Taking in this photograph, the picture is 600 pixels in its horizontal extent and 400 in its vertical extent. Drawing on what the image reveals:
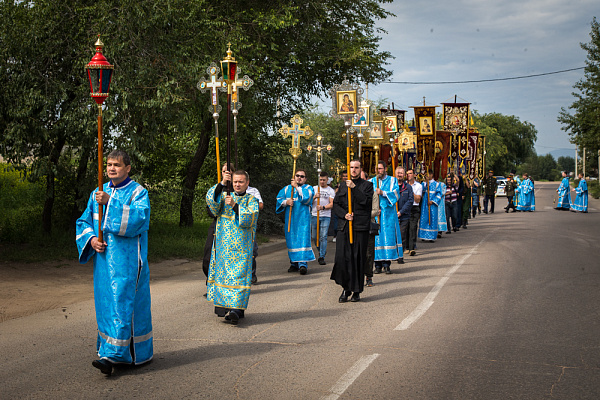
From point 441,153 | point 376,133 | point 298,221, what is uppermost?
point 376,133

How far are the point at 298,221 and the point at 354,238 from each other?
3789 millimetres

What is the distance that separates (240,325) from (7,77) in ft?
25.3

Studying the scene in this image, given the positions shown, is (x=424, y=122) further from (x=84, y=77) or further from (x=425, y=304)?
(x=425, y=304)

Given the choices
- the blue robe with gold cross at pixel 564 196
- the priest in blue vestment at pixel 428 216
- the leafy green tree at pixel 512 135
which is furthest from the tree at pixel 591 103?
the leafy green tree at pixel 512 135

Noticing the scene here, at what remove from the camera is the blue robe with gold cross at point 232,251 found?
7.66 m

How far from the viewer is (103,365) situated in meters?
5.42

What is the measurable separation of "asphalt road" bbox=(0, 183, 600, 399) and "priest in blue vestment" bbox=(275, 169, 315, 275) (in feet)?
4.21

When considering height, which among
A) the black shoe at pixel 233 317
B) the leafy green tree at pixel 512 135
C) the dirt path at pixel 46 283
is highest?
the leafy green tree at pixel 512 135

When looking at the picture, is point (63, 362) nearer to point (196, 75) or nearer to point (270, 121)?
point (196, 75)

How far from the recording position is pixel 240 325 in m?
7.68

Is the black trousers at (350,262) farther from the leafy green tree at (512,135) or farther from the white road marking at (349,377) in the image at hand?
the leafy green tree at (512,135)

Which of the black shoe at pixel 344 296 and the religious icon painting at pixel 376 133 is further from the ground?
the religious icon painting at pixel 376 133

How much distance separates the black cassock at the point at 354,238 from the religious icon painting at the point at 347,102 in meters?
1.93

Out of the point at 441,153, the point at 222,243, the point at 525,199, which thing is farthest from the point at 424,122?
the point at 222,243
